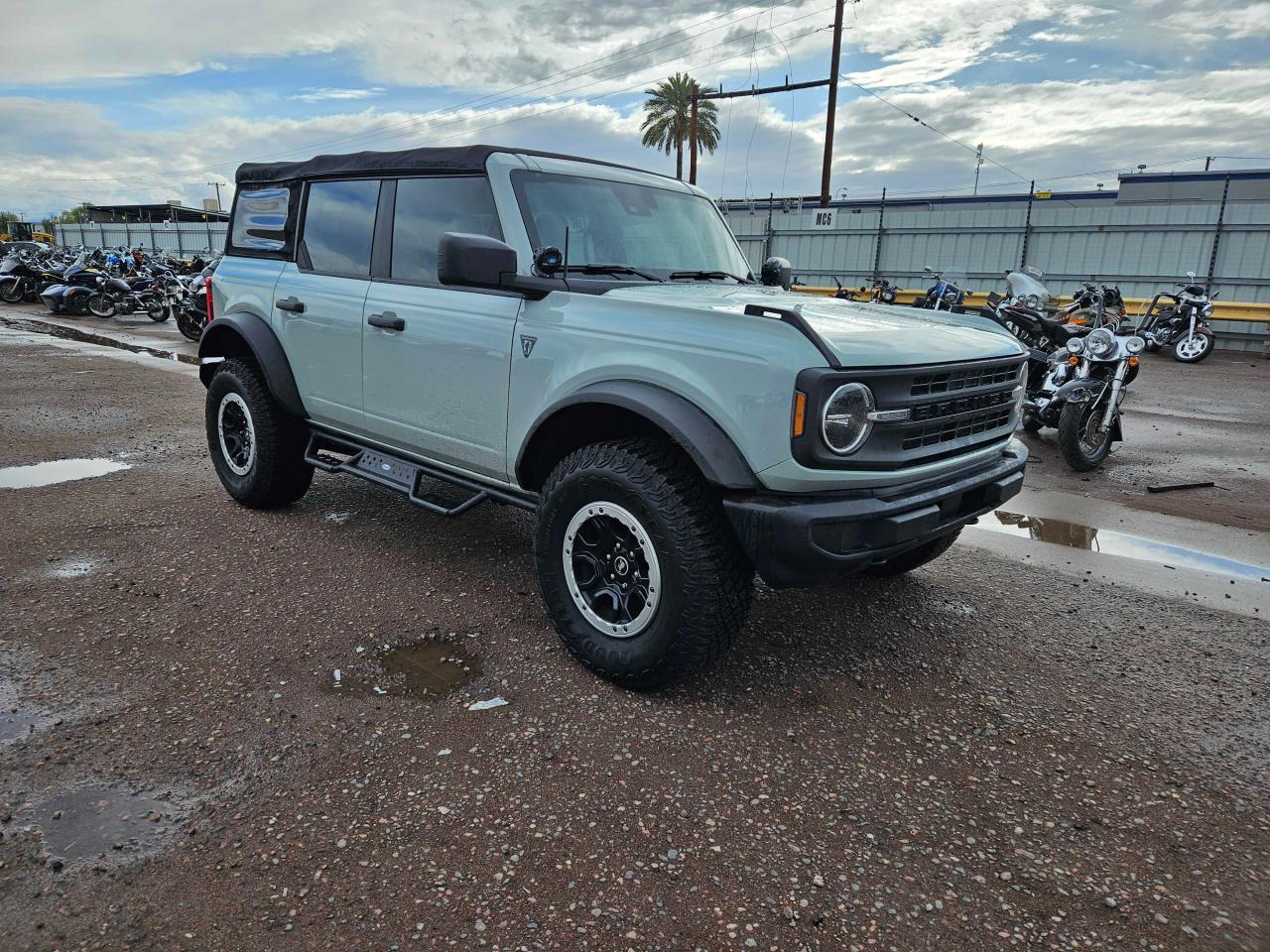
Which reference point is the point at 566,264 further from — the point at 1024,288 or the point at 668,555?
the point at 1024,288

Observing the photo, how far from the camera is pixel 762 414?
2627mm

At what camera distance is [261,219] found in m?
4.95

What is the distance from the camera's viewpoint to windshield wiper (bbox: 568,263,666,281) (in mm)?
3455

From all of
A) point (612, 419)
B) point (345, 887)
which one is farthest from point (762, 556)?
point (345, 887)

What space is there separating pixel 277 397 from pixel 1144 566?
5.00 metres

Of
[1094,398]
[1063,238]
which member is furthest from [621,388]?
[1063,238]

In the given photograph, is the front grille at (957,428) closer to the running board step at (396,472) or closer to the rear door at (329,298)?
the running board step at (396,472)

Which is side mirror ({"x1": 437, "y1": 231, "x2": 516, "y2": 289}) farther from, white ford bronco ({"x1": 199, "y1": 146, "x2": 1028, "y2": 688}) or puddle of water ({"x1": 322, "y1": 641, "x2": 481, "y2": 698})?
puddle of water ({"x1": 322, "y1": 641, "x2": 481, "y2": 698})

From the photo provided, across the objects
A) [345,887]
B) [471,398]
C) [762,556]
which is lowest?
[345,887]

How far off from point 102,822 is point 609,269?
265 cm

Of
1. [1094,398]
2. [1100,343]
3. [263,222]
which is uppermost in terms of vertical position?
[263,222]

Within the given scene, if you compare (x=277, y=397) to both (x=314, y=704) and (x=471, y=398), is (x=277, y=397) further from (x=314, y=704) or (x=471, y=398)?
(x=314, y=704)

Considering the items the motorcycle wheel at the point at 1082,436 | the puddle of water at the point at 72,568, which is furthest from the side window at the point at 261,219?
the motorcycle wheel at the point at 1082,436

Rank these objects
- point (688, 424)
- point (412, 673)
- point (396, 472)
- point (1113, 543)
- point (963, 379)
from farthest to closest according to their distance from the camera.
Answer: point (1113, 543)
point (396, 472)
point (412, 673)
point (963, 379)
point (688, 424)
